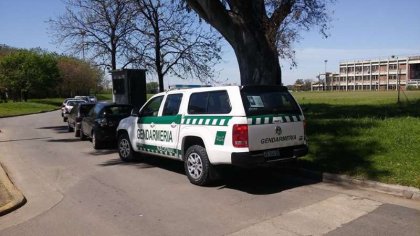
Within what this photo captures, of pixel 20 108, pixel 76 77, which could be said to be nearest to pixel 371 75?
pixel 76 77

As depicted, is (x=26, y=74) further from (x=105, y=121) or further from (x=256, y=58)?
(x=256, y=58)

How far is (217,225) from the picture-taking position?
6176 millimetres

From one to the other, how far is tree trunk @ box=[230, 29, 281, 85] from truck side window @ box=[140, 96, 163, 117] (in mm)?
5543

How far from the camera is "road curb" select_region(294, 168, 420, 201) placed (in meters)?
7.21

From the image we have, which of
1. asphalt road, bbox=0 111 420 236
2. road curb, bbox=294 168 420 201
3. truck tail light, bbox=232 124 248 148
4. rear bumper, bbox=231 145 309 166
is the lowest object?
asphalt road, bbox=0 111 420 236

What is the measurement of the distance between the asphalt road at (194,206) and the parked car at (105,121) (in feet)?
13.0

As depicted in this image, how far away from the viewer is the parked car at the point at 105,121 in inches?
574

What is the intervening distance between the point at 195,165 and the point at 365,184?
9.85 ft

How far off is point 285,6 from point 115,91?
36.5ft

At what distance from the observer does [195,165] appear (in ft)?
28.4

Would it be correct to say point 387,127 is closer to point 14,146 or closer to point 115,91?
point 14,146

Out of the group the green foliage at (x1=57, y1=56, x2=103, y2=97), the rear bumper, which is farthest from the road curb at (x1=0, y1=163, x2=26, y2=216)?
the green foliage at (x1=57, y1=56, x2=103, y2=97)

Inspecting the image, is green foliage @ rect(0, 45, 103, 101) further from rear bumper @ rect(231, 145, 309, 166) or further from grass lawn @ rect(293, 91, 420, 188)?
rear bumper @ rect(231, 145, 309, 166)

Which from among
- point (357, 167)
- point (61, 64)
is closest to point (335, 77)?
point (61, 64)
